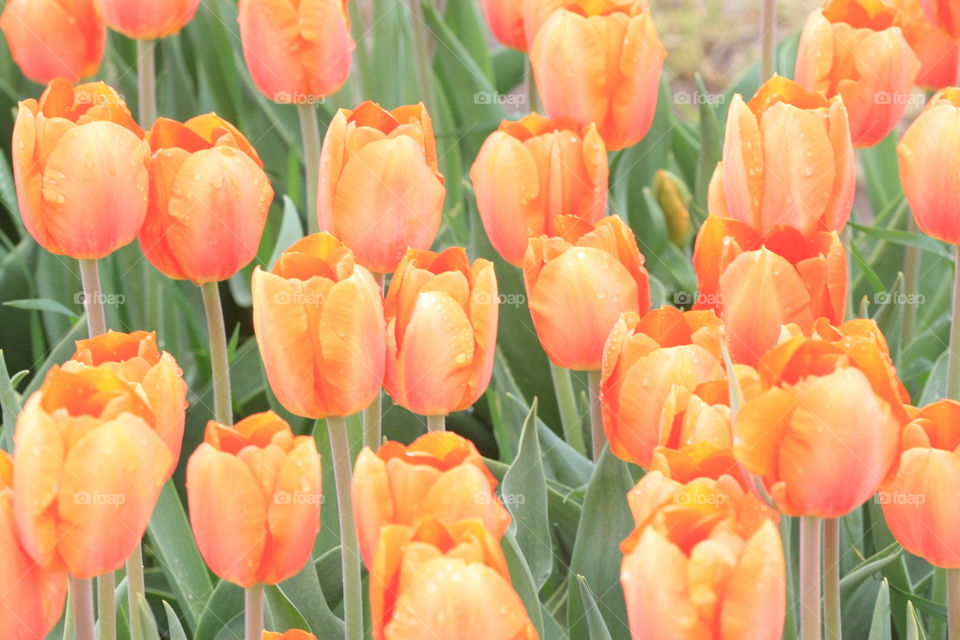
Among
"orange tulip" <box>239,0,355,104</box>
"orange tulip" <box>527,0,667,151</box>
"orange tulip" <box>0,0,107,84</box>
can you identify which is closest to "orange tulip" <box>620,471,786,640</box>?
"orange tulip" <box>527,0,667,151</box>

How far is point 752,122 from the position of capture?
3.72 feet

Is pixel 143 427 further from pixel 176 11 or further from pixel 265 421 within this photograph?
pixel 176 11

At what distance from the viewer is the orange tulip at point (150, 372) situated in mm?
876

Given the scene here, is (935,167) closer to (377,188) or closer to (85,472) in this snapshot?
(377,188)

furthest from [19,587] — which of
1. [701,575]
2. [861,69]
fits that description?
[861,69]

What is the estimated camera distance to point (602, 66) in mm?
1373

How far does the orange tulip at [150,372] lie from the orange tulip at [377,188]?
244 millimetres

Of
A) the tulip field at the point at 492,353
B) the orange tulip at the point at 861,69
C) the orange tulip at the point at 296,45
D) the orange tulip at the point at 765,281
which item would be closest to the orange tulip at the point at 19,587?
the tulip field at the point at 492,353

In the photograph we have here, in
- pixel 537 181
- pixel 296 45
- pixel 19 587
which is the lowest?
pixel 19 587

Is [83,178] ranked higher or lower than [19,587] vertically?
higher

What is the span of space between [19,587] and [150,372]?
0.16 m

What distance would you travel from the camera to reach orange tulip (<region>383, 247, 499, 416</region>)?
96 cm

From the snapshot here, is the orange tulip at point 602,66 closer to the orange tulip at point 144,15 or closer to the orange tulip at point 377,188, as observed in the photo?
the orange tulip at point 377,188

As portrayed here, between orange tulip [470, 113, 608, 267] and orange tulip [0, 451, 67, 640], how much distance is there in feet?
1.81
